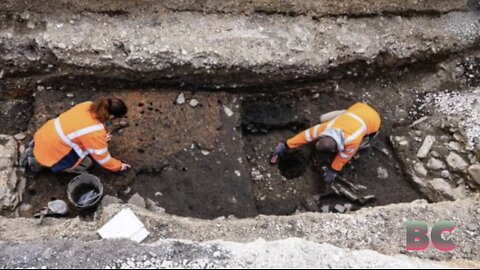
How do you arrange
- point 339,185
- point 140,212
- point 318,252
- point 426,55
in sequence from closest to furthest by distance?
point 318,252
point 140,212
point 339,185
point 426,55

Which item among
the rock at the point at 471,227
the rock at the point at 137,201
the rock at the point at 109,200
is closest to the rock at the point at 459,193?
the rock at the point at 471,227

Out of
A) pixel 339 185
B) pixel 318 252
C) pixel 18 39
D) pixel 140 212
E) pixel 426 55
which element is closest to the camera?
pixel 318 252

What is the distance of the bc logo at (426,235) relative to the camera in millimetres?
4211

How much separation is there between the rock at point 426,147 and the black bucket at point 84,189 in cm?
322

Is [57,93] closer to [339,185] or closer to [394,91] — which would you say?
[339,185]

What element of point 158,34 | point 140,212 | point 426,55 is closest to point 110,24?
point 158,34

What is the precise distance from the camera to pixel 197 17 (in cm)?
531

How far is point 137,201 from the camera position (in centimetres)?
479

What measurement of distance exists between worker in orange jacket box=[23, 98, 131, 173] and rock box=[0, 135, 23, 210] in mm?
314

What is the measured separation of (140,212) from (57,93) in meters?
1.73

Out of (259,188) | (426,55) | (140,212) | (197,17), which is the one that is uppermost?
(197,17)

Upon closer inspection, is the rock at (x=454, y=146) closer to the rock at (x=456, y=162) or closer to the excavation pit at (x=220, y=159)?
the rock at (x=456, y=162)

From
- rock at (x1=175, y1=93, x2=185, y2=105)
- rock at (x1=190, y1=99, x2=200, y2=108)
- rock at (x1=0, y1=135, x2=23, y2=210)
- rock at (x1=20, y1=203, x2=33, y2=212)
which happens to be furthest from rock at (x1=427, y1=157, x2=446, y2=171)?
rock at (x1=0, y1=135, x2=23, y2=210)

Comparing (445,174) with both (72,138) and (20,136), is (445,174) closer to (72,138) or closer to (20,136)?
(72,138)
